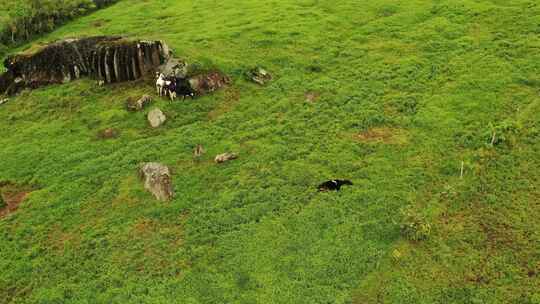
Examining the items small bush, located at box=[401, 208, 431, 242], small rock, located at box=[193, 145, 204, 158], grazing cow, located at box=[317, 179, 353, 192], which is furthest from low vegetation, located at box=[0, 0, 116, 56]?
small bush, located at box=[401, 208, 431, 242]

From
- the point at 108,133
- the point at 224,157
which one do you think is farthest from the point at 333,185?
the point at 108,133

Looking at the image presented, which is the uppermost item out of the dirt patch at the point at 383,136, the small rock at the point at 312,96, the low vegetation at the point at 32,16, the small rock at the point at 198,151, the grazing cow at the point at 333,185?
the low vegetation at the point at 32,16

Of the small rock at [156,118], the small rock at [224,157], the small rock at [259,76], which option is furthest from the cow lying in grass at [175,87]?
the small rock at [224,157]

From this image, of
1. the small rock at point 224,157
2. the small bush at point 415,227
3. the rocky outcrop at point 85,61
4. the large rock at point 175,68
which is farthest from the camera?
the rocky outcrop at point 85,61

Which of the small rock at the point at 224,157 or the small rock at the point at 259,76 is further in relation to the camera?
the small rock at the point at 259,76

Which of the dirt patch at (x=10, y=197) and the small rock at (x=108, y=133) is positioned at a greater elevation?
the small rock at (x=108, y=133)

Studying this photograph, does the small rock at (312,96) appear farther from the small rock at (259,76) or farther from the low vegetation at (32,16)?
the low vegetation at (32,16)

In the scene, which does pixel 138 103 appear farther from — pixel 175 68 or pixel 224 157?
pixel 224 157
